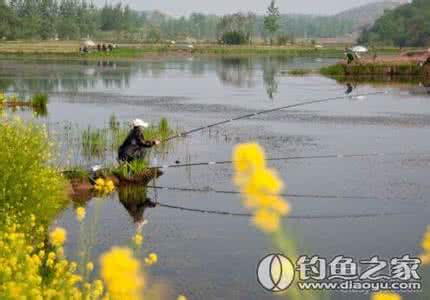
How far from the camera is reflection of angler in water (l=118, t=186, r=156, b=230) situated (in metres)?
14.3

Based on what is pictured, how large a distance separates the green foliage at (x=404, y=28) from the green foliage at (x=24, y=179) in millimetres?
112009

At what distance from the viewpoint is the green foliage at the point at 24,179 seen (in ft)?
34.7

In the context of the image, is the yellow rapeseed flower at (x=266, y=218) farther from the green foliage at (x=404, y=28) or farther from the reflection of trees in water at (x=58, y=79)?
the green foliage at (x=404, y=28)

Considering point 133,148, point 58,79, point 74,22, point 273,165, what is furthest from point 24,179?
point 74,22

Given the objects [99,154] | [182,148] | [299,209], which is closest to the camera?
[299,209]

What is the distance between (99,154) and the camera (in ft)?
65.5

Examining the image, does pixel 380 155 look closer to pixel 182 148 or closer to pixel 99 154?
pixel 182 148

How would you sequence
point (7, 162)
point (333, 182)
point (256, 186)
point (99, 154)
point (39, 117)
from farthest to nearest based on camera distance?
point (39, 117)
point (99, 154)
point (333, 182)
point (7, 162)
point (256, 186)

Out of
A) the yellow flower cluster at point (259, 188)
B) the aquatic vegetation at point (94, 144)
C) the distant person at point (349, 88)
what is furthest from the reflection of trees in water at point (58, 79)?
the yellow flower cluster at point (259, 188)

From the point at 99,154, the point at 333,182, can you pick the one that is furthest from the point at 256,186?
the point at 99,154

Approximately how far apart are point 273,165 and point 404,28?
379ft

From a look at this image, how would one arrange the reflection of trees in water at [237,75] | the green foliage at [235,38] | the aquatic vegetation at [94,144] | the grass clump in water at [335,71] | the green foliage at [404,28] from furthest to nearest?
the green foliage at [235,38] → the green foliage at [404,28] → the grass clump in water at [335,71] → the reflection of trees in water at [237,75] → the aquatic vegetation at [94,144]

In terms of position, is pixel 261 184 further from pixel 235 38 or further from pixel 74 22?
pixel 74 22

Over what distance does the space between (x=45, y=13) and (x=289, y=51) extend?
191 feet
